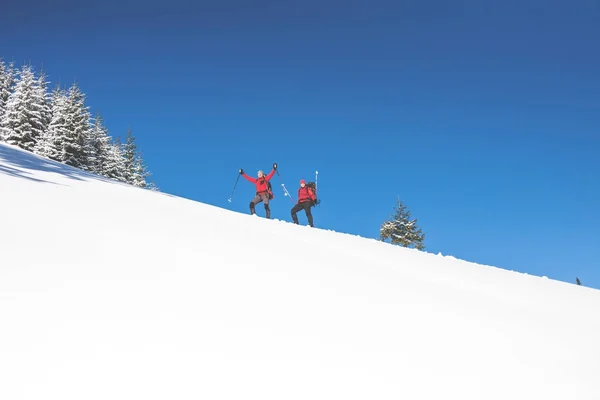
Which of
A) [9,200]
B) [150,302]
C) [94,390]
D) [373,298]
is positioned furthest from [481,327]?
[9,200]

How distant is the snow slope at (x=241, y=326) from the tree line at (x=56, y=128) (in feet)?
110

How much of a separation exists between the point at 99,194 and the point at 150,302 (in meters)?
6.01

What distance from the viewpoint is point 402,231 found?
1449 inches

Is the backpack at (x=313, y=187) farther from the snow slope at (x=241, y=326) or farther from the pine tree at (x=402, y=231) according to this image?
the pine tree at (x=402, y=231)

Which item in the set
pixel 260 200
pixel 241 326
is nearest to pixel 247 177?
pixel 260 200

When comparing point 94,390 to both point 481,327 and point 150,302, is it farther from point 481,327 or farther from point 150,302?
point 481,327

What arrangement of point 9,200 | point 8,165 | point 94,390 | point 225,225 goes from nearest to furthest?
point 94,390 → point 9,200 → point 225,225 → point 8,165

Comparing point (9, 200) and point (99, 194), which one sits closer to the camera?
point (9, 200)

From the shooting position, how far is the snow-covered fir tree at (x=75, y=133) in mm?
34406

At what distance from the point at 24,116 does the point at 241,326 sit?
42.0 m

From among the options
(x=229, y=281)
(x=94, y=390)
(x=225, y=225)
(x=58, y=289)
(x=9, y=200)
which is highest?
(x=225, y=225)

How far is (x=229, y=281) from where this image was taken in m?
4.02

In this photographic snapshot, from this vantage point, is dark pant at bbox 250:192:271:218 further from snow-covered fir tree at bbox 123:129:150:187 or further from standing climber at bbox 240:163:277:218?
snow-covered fir tree at bbox 123:129:150:187

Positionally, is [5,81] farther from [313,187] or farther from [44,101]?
[313,187]
